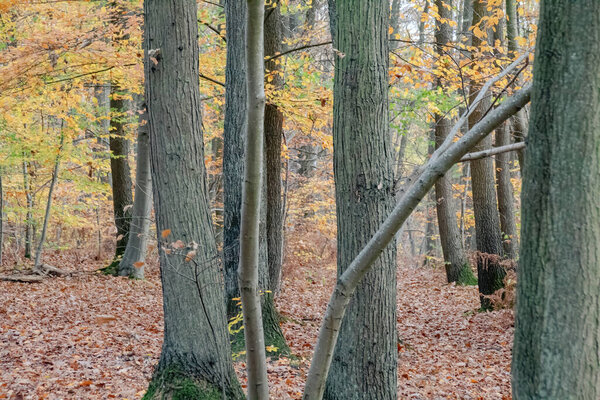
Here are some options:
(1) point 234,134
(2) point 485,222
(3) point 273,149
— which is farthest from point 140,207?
(2) point 485,222

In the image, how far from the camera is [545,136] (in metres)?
2.16

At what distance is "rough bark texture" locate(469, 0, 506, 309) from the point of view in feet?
31.2

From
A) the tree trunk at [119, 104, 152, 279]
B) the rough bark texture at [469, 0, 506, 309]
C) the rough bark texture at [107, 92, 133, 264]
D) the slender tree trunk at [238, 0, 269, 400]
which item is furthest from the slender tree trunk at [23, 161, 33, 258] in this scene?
the slender tree trunk at [238, 0, 269, 400]

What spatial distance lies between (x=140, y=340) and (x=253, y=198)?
566 centimetres

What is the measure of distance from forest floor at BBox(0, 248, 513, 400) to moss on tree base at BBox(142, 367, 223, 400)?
3.28 feet

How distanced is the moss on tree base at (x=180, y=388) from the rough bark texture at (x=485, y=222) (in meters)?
6.59

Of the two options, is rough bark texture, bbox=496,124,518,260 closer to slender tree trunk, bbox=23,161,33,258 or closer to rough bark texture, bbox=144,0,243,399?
rough bark texture, bbox=144,0,243,399

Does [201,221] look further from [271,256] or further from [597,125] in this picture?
[271,256]

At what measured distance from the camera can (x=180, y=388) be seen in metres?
4.12

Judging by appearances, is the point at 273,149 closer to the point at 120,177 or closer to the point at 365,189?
the point at 365,189

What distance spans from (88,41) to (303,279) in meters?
8.35

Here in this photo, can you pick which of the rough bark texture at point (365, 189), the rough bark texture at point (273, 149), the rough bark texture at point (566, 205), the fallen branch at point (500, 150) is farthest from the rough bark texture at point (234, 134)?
the rough bark texture at point (566, 205)

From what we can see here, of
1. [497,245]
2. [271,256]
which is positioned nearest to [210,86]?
[271,256]

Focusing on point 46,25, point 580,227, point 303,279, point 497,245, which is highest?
point 46,25
